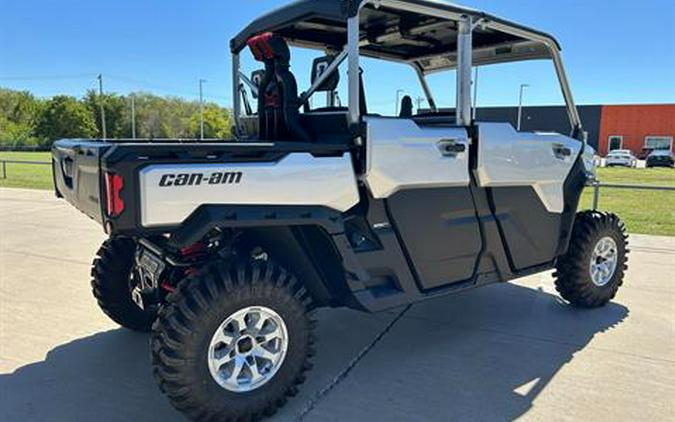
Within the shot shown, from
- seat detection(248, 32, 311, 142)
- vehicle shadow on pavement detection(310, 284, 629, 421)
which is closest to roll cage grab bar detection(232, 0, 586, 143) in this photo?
seat detection(248, 32, 311, 142)

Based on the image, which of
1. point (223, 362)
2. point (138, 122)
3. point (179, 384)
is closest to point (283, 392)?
point (223, 362)

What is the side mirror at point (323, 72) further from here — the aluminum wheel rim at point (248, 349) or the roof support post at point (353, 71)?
the aluminum wheel rim at point (248, 349)

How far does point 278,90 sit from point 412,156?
39.8 inches

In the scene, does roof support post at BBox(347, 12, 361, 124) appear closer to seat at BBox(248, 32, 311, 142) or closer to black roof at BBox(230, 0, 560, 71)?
black roof at BBox(230, 0, 560, 71)

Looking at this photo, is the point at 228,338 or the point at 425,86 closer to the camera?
the point at 228,338

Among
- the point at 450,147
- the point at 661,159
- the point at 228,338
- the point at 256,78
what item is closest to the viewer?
the point at 228,338

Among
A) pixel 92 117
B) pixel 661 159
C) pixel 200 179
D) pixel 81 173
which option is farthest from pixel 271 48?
pixel 92 117

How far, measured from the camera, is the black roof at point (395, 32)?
11.0ft

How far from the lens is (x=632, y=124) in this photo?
1859 inches

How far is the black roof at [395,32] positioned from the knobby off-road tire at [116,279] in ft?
5.89

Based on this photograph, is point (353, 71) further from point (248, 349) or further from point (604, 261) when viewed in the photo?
point (604, 261)

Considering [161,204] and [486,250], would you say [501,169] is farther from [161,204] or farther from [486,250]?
[161,204]

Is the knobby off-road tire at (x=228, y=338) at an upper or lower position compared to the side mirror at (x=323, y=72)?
lower

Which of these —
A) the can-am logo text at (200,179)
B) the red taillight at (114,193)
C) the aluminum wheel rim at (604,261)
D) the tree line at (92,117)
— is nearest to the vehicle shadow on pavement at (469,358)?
the aluminum wheel rim at (604,261)
